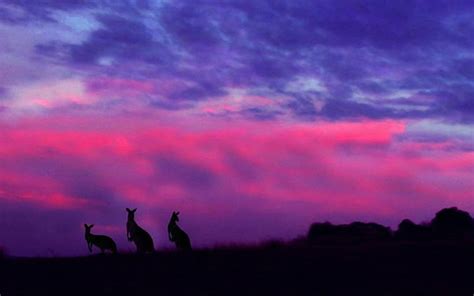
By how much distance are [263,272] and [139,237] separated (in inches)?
320

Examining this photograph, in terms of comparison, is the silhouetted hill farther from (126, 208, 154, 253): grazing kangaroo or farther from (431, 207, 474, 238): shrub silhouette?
(431, 207, 474, 238): shrub silhouette

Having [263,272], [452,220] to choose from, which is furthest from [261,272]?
[452,220]

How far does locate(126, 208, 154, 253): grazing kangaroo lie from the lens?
27.0 metres

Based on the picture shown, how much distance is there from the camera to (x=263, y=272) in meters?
20.5

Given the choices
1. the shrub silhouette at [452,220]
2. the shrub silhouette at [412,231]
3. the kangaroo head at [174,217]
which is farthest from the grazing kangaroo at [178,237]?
the shrub silhouette at [452,220]

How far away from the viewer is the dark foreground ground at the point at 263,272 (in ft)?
61.4

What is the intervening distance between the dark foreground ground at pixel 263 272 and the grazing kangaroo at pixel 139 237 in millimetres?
2548

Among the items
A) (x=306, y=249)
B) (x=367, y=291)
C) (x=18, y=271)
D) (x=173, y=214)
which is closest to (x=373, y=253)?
(x=306, y=249)

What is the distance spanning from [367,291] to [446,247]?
6.07 metres

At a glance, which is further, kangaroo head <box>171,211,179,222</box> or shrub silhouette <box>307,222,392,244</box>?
shrub silhouette <box>307,222,392,244</box>

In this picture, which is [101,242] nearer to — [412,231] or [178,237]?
[178,237]

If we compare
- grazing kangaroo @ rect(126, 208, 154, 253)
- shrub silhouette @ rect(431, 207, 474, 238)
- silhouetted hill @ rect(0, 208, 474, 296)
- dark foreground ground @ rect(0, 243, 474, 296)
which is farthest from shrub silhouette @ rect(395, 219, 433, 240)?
grazing kangaroo @ rect(126, 208, 154, 253)

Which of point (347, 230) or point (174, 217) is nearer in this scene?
point (174, 217)

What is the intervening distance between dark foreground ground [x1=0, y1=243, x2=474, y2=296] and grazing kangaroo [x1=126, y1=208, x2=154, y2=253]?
2.55 metres
